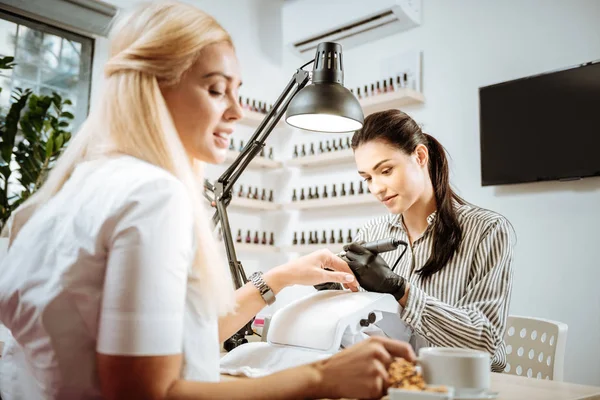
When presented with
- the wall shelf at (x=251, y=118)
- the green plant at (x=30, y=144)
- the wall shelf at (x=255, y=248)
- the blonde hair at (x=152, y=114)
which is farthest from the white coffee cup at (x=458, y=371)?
the wall shelf at (x=251, y=118)

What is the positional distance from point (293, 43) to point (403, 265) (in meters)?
3.18

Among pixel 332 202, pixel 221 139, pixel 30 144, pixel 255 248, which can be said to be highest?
pixel 30 144

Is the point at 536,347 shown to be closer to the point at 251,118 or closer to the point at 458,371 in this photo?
the point at 458,371

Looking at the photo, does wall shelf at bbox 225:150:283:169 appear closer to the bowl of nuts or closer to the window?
the window

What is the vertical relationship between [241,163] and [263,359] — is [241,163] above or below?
above

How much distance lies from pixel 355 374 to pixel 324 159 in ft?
12.0

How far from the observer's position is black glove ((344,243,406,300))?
1.33 m

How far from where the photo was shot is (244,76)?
4.65 meters

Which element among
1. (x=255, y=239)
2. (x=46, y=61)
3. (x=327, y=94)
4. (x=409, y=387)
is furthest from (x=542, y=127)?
(x=46, y=61)

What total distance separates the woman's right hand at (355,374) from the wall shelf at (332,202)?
3.25 metres

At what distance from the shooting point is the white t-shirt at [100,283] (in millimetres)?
605

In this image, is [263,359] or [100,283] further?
[263,359]

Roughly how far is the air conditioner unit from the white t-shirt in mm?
3548

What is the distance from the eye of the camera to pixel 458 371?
0.73 metres
